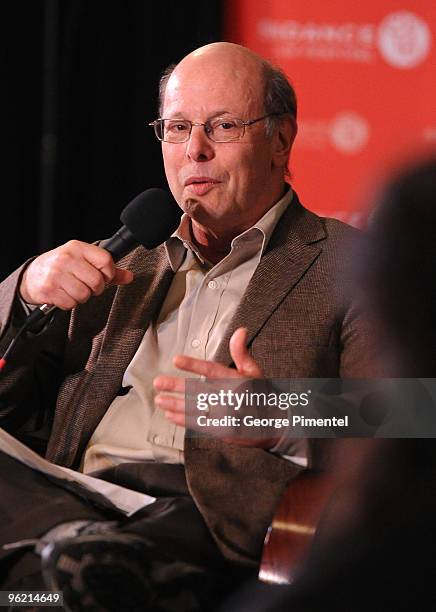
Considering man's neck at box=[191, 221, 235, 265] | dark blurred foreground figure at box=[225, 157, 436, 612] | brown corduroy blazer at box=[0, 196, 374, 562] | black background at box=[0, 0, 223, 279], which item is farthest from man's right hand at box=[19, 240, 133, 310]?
black background at box=[0, 0, 223, 279]

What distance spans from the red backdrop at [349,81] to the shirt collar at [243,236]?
3.72 feet

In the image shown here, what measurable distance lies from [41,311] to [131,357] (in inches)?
10.6

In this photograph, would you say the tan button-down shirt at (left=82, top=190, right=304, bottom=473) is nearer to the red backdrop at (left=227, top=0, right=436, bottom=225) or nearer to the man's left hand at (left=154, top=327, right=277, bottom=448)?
the man's left hand at (left=154, top=327, right=277, bottom=448)

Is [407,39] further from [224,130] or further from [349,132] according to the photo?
[224,130]

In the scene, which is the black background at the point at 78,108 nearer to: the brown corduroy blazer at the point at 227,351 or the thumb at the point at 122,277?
the brown corduroy blazer at the point at 227,351

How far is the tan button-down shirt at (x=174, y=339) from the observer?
182cm

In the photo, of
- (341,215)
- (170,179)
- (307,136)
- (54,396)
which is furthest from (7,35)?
(54,396)

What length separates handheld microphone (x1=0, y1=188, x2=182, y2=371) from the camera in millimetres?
1722

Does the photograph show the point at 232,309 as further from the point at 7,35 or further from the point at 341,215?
the point at 7,35

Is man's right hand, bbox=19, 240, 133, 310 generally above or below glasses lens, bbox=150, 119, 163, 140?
below

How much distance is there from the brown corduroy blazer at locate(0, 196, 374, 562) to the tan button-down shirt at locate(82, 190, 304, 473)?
3 cm

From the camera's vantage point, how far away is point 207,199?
2.02 meters

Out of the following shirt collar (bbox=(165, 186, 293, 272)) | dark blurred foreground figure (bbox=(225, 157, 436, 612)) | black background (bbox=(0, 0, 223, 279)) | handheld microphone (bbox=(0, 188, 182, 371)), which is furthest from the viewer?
black background (bbox=(0, 0, 223, 279))

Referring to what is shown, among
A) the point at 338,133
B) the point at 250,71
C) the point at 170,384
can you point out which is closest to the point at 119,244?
the point at 170,384
